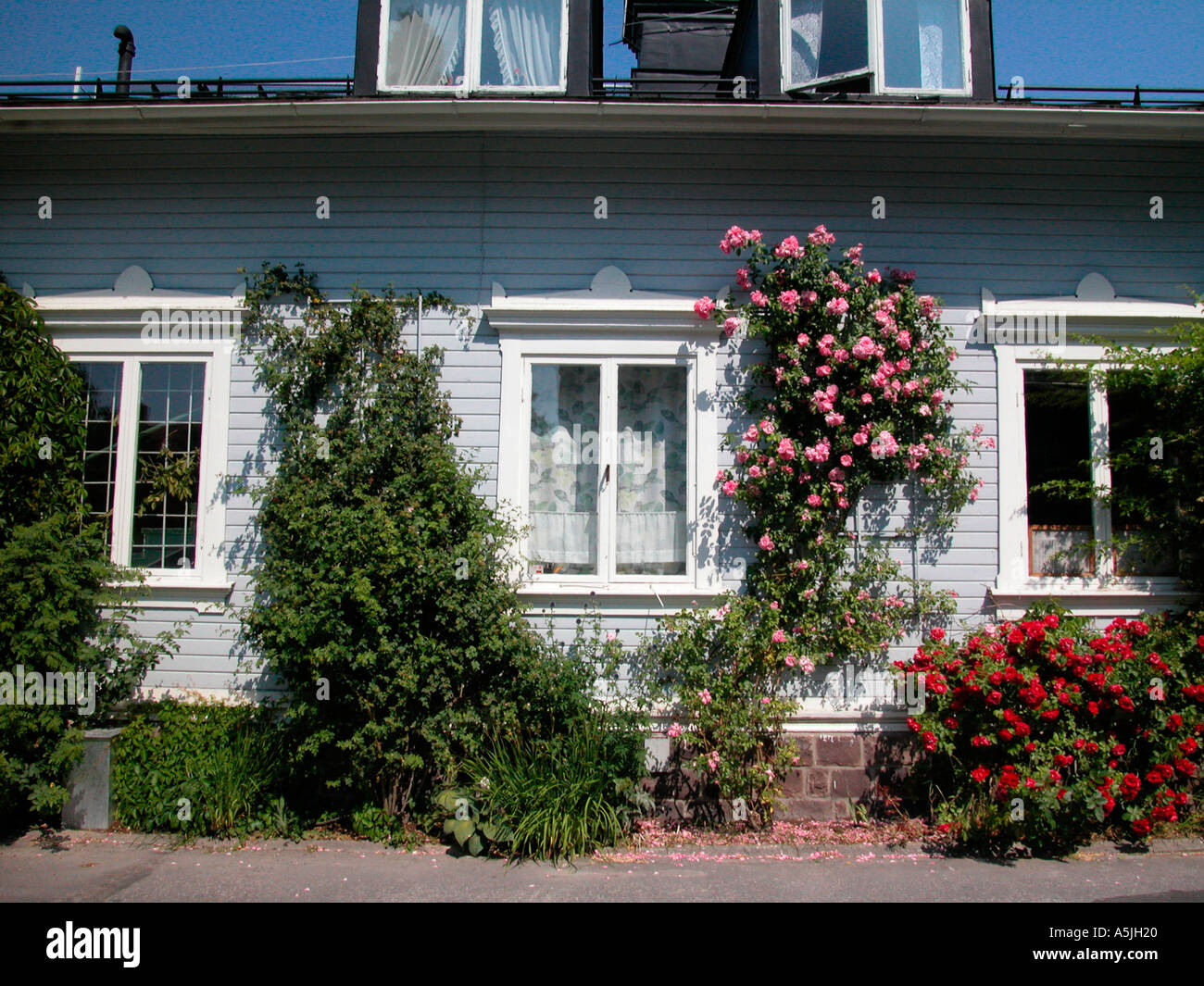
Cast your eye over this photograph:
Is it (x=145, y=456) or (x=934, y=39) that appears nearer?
(x=145, y=456)

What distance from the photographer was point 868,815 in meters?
5.90

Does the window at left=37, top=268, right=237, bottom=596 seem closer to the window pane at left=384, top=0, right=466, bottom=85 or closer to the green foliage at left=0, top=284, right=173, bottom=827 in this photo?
the green foliage at left=0, top=284, right=173, bottom=827

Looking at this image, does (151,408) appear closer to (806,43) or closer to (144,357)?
(144,357)

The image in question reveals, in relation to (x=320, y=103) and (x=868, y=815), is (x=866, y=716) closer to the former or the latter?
(x=868, y=815)

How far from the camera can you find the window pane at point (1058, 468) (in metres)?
6.27

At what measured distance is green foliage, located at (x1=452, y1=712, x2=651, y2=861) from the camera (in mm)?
5133

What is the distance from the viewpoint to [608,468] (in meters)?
6.22

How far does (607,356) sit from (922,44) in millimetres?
3785

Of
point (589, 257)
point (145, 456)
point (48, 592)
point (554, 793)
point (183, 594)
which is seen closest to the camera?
point (554, 793)

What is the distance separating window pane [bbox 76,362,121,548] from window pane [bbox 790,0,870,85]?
6254mm

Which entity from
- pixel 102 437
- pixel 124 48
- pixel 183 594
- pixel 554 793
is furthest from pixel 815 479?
pixel 124 48

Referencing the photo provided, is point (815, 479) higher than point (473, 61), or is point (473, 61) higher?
point (473, 61)

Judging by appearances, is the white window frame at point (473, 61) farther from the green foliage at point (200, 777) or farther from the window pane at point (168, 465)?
the green foliage at point (200, 777)

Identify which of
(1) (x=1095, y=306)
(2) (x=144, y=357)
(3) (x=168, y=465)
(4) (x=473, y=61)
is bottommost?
(3) (x=168, y=465)
